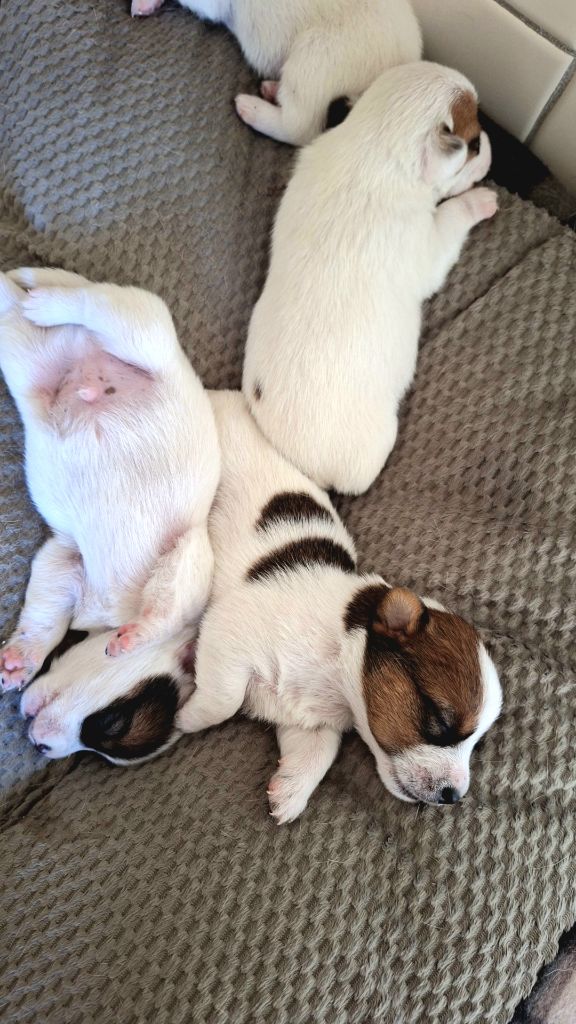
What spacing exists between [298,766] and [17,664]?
67cm

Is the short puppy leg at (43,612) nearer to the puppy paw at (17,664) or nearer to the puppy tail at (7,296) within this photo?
the puppy paw at (17,664)

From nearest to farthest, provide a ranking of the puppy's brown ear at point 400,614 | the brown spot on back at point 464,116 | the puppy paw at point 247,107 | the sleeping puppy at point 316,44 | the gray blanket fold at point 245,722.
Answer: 1. the gray blanket fold at point 245,722
2. the puppy's brown ear at point 400,614
3. the brown spot on back at point 464,116
4. the sleeping puppy at point 316,44
5. the puppy paw at point 247,107

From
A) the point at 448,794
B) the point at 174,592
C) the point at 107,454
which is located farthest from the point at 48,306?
the point at 448,794

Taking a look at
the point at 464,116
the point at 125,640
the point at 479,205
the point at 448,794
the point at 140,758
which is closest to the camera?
the point at 448,794

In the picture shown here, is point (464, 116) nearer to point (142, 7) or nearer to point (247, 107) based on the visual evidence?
point (247, 107)

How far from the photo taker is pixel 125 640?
166 centimetres

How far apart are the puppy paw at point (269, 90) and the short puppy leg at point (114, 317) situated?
0.89m

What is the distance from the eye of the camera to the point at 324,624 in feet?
5.80

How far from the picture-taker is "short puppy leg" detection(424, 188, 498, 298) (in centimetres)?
206

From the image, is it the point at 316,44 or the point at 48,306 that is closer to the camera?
the point at 48,306

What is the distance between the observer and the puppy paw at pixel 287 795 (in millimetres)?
1664

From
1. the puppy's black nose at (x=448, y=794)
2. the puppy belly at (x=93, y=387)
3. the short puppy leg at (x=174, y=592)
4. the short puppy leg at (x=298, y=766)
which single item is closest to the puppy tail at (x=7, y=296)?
the puppy belly at (x=93, y=387)

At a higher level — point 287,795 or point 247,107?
point 247,107

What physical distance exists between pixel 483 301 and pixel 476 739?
1126mm
